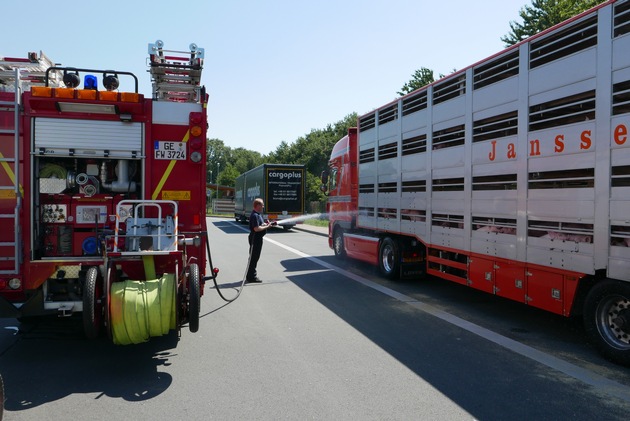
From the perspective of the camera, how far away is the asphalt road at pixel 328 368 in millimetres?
4039

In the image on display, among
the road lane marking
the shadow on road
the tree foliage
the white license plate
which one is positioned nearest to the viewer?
the shadow on road

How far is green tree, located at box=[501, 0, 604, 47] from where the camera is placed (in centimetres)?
2322

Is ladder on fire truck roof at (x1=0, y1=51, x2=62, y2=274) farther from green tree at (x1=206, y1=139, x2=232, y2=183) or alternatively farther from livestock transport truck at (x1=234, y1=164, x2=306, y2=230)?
green tree at (x1=206, y1=139, x2=232, y2=183)

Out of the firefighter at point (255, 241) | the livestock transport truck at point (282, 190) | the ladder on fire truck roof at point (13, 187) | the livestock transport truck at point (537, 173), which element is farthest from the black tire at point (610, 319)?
the livestock transport truck at point (282, 190)

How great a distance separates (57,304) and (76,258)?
517 mm

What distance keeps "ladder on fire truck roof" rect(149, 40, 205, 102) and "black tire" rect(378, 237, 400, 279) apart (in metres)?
5.41

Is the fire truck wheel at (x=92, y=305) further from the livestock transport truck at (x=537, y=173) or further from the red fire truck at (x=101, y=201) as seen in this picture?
the livestock transport truck at (x=537, y=173)

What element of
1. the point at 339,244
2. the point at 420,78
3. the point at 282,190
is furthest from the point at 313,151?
the point at 339,244

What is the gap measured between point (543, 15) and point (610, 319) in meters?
23.9

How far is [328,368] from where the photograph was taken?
16.5 ft

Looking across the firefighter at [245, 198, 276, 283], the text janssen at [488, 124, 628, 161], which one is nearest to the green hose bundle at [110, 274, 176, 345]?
the text janssen at [488, 124, 628, 161]

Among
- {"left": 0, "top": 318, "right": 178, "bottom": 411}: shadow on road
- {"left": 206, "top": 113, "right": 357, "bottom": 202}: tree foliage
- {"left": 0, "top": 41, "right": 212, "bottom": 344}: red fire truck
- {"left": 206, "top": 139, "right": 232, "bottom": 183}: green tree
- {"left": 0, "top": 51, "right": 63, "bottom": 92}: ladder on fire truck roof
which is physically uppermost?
{"left": 206, "top": 139, "right": 232, "bottom": 183}: green tree

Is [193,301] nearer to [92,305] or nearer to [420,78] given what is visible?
[92,305]

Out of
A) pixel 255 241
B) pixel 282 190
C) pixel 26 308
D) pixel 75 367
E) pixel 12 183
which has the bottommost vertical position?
pixel 75 367
